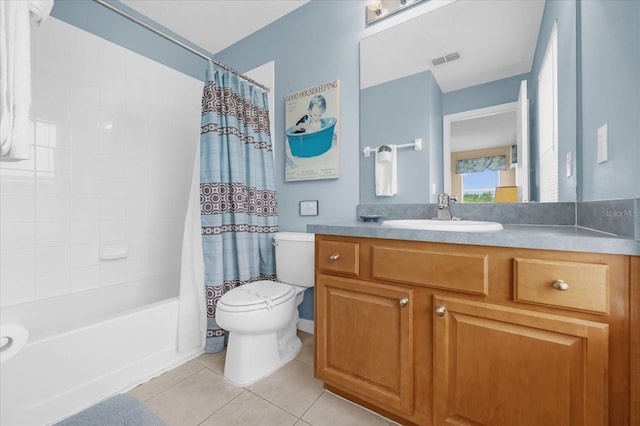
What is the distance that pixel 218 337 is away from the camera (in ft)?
5.80

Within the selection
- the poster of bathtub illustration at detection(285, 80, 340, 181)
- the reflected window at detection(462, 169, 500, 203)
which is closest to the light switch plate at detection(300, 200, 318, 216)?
the poster of bathtub illustration at detection(285, 80, 340, 181)

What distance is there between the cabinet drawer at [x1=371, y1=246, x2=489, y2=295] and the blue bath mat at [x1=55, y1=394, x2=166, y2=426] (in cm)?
85

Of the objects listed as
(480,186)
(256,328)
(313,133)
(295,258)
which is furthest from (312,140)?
(256,328)

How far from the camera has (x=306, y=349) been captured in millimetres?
1828

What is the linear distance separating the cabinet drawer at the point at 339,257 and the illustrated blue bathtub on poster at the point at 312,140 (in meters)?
0.94

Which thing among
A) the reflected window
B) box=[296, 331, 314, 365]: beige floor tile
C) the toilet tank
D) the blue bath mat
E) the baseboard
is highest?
the reflected window

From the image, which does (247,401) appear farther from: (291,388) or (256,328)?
(256,328)

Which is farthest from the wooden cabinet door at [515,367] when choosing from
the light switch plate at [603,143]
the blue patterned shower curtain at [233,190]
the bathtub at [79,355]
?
the bathtub at [79,355]

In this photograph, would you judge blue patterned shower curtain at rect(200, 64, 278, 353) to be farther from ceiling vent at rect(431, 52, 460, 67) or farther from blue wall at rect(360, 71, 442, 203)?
ceiling vent at rect(431, 52, 460, 67)

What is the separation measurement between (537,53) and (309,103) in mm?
1368

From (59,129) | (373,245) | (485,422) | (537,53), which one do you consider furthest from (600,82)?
(59,129)

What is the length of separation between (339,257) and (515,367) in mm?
715

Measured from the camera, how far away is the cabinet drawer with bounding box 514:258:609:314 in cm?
74

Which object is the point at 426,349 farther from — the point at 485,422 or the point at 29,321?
the point at 29,321
